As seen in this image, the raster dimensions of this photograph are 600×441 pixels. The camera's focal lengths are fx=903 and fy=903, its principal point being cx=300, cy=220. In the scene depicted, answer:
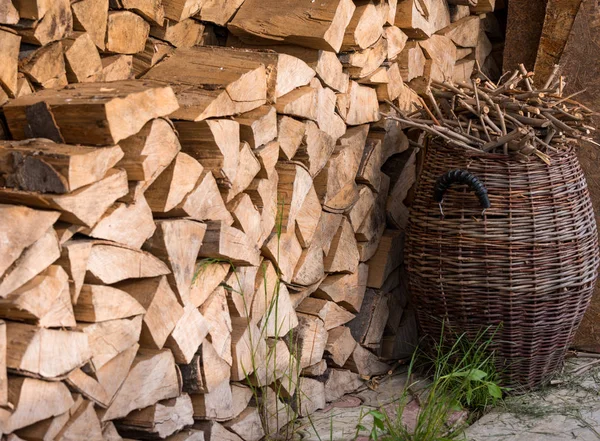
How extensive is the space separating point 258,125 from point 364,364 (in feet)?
4.01

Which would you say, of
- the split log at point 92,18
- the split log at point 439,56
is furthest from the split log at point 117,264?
the split log at point 439,56

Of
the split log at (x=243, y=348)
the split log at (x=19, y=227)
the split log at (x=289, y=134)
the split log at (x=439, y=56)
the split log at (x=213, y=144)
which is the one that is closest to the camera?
the split log at (x=19, y=227)

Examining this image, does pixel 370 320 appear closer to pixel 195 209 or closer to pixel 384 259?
pixel 384 259

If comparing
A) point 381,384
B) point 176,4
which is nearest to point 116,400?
point 176,4

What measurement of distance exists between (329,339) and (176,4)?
49.2 inches

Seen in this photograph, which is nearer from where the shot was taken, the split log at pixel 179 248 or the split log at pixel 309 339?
the split log at pixel 179 248

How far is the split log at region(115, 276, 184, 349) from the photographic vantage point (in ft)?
6.97

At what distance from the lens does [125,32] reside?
2398 millimetres

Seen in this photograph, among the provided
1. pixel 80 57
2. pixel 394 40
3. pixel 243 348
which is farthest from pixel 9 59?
pixel 394 40

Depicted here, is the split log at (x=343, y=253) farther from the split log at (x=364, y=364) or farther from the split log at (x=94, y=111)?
the split log at (x=94, y=111)

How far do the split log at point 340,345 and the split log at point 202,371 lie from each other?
761 mm

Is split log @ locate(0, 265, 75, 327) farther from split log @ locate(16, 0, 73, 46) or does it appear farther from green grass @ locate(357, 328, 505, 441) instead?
green grass @ locate(357, 328, 505, 441)

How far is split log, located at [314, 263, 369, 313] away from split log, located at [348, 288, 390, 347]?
55 mm

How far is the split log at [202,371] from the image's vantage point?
231cm
